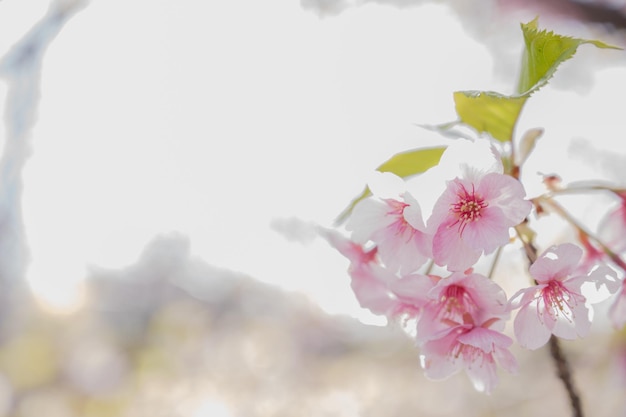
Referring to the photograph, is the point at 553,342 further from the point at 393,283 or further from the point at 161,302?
the point at 161,302

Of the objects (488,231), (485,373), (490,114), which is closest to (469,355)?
(485,373)

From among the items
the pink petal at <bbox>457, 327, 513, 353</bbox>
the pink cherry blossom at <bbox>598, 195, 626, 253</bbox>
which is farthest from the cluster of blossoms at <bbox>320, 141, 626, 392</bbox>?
the pink cherry blossom at <bbox>598, 195, 626, 253</bbox>

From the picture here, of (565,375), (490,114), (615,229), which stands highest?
(490,114)

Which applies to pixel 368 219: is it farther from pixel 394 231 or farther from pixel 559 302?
pixel 559 302

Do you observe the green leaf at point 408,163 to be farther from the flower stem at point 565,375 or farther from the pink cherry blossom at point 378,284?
the flower stem at point 565,375

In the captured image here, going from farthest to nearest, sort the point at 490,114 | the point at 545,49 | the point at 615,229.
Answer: the point at 615,229, the point at 490,114, the point at 545,49

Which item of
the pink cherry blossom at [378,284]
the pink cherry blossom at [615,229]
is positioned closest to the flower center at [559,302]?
the pink cherry blossom at [378,284]
